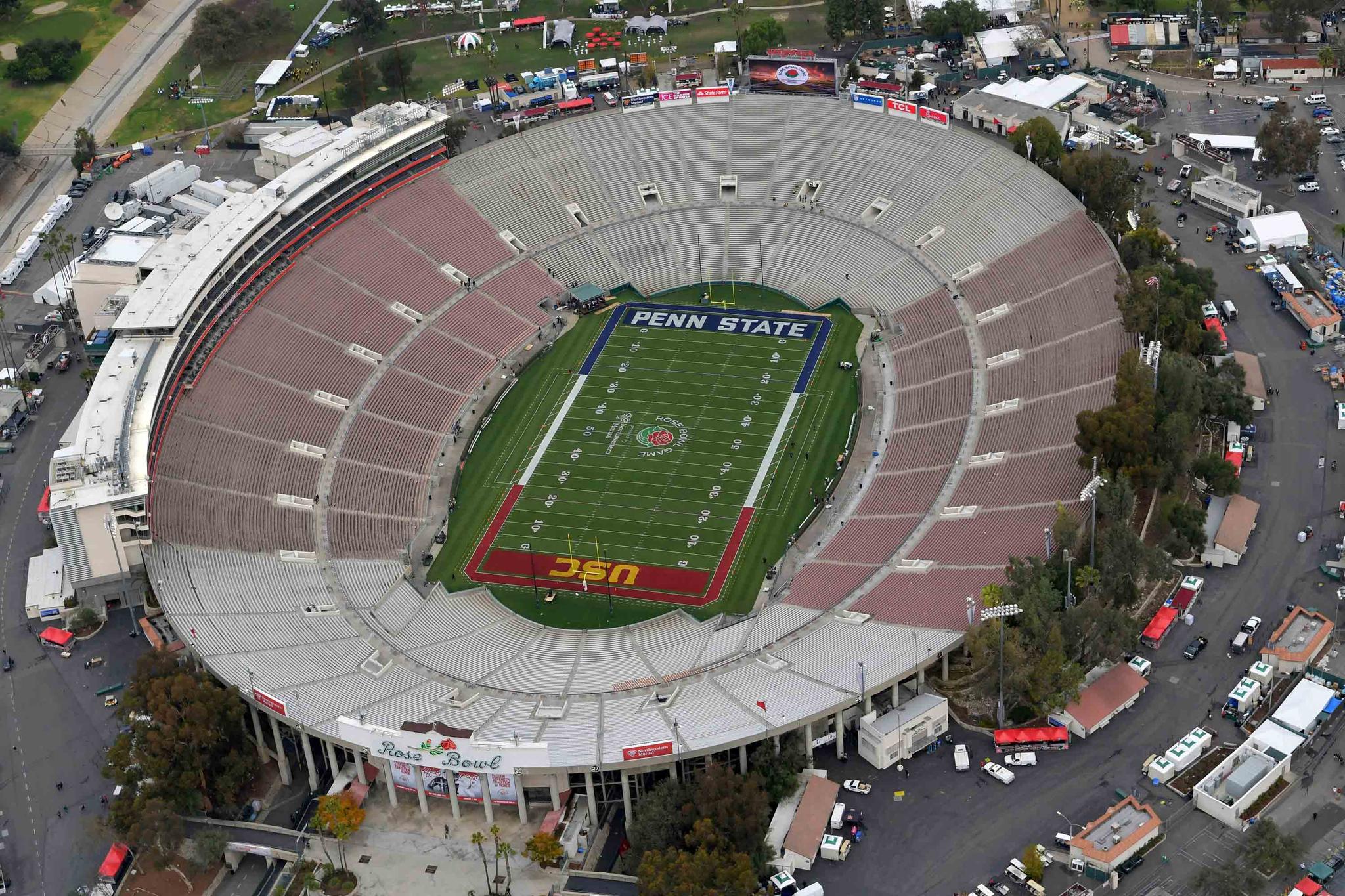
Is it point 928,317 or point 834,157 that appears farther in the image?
Answer: point 834,157

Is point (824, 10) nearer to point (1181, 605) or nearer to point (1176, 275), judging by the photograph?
point (1176, 275)

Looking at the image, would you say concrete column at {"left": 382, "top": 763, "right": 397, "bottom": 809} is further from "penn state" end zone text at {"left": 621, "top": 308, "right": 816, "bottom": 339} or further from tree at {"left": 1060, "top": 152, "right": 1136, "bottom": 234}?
tree at {"left": 1060, "top": 152, "right": 1136, "bottom": 234}

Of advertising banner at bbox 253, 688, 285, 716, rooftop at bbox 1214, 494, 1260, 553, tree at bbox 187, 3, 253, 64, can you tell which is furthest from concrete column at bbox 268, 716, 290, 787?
tree at bbox 187, 3, 253, 64

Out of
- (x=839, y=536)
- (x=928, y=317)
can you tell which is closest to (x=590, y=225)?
(x=928, y=317)

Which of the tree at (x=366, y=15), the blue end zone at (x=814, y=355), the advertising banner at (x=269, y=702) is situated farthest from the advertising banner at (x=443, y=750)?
the tree at (x=366, y=15)

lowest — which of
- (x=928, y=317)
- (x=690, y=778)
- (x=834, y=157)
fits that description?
(x=690, y=778)

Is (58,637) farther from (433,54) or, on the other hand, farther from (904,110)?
(433,54)
